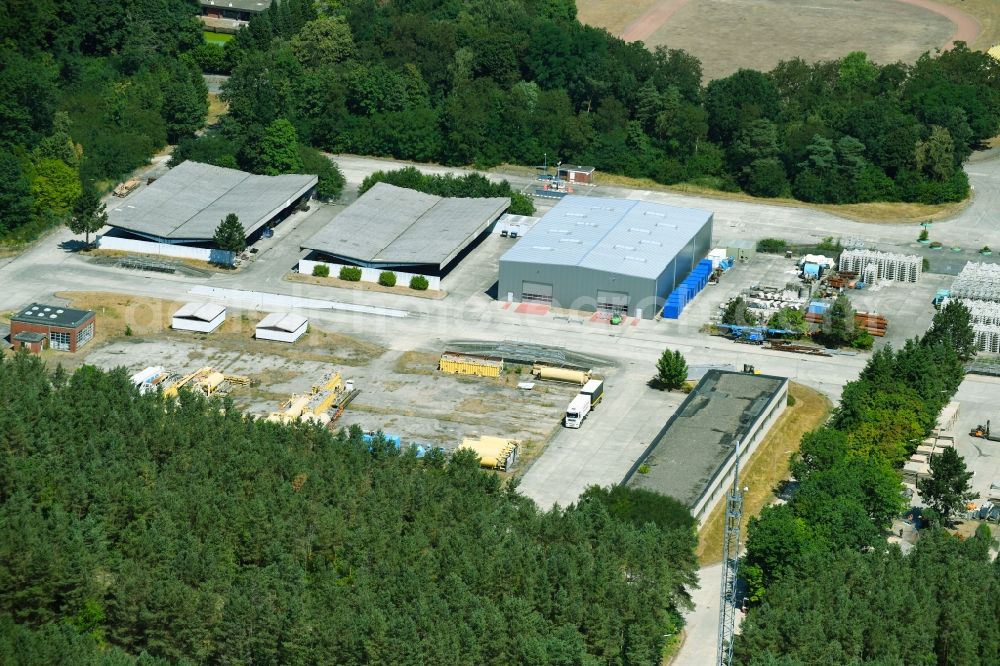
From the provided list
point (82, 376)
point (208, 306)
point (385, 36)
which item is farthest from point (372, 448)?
point (385, 36)

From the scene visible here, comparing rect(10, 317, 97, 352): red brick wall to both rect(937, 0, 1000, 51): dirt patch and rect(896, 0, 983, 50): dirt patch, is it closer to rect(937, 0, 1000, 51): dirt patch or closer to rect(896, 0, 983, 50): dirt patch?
rect(896, 0, 983, 50): dirt patch

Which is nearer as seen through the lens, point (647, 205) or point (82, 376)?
point (82, 376)

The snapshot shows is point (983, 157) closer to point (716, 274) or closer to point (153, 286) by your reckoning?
point (716, 274)

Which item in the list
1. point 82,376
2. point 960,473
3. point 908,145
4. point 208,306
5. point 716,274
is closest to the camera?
point 960,473

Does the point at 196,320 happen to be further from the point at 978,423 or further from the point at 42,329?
the point at 978,423

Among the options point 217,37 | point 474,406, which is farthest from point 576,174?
point 217,37

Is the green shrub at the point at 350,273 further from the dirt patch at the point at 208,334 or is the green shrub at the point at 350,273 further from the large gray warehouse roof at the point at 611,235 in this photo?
the large gray warehouse roof at the point at 611,235

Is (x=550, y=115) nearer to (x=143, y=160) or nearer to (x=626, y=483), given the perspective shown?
(x=143, y=160)

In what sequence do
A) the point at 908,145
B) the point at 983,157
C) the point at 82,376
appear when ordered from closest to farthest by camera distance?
the point at 82,376 → the point at 908,145 → the point at 983,157
